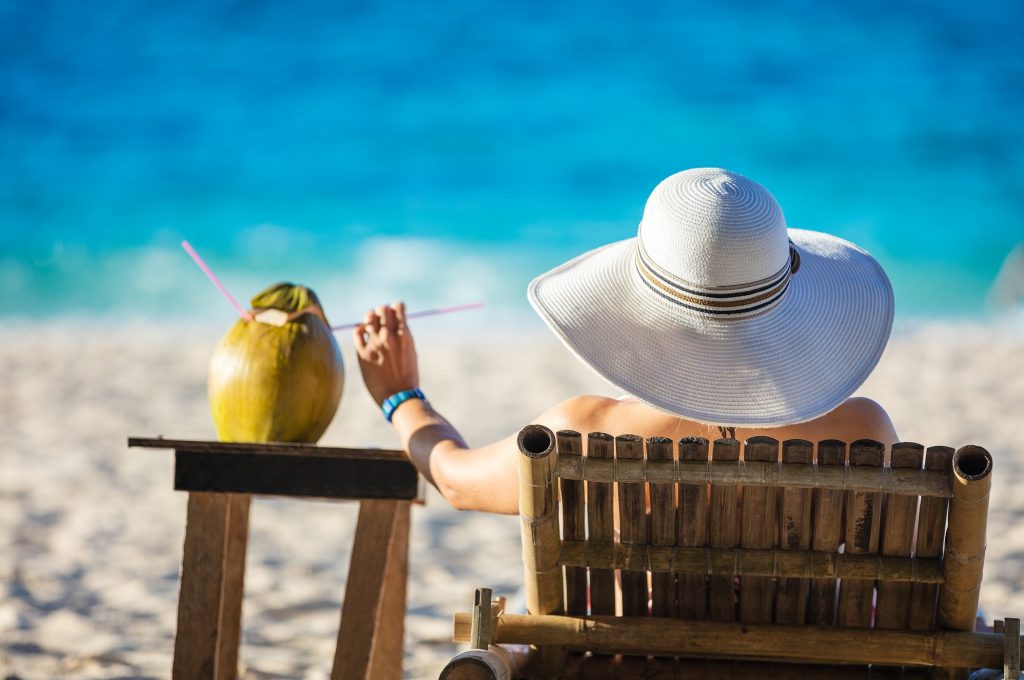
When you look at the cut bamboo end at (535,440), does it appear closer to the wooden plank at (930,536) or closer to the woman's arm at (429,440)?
the woman's arm at (429,440)

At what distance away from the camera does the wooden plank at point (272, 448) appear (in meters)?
1.83

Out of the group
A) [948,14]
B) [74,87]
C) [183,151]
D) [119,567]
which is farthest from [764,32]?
[119,567]

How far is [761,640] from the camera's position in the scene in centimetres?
147

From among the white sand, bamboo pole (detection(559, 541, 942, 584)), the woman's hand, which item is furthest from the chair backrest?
the white sand

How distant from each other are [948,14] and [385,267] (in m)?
8.63

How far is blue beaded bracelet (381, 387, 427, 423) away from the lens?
1.92 metres

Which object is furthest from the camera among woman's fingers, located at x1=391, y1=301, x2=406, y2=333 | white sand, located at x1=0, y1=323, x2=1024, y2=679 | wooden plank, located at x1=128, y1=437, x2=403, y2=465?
white sand, located at x1=0, y1=323, x2=1024, y2=679

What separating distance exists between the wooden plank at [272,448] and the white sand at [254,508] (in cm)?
108

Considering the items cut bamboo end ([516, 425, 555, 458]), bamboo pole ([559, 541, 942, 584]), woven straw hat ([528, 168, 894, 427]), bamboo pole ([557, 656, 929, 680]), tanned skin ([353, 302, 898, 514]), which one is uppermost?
woven straw hat ([528, 168, 894, 427])

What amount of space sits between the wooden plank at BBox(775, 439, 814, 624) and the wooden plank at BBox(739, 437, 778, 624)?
0.04ft

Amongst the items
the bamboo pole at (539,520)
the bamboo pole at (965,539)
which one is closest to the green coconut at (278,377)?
the bamboo pole at (539,520)

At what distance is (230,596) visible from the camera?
2.19m

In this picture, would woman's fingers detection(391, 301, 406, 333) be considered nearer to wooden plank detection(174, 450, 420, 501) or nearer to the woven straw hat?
wooden plank detection(174, 450, 420, 501)

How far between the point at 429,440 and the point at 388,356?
21 centimetres
